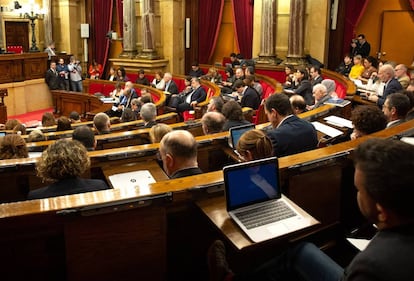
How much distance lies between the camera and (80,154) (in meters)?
2.69

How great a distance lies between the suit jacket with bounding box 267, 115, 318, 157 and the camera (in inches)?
132

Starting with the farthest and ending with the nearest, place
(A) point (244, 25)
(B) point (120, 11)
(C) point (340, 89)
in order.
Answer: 1. (B) point (120, 11)
2. (A) point (244, 25)
3. (C) point (340, 89)

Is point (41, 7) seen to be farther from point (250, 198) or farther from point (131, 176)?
point (250, 198)

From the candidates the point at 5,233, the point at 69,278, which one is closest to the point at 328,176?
the point at 69,278

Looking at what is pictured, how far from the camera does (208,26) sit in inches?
527

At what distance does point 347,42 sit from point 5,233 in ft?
33.2

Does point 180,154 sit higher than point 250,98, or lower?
higher

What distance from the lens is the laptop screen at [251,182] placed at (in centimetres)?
212

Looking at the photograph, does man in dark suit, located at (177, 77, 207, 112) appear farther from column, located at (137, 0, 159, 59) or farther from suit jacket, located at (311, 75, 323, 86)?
column, located at (137, 0, 159, 59)

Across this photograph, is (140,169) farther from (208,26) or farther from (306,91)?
(208,26)

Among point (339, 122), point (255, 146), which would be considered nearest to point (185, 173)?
point (255, 146)

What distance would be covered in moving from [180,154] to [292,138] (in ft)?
3.69

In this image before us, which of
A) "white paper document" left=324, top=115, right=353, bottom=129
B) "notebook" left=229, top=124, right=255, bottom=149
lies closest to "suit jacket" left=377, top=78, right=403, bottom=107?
"white paper document" left=324, top=115, right=353, bottom=129

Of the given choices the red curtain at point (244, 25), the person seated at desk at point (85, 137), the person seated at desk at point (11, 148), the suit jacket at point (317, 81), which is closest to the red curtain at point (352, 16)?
the red curtain at point (244, 25)
